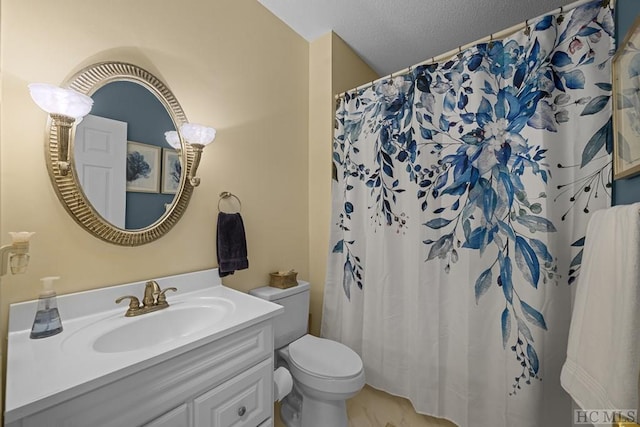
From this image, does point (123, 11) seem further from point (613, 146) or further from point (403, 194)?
point (613, 146)

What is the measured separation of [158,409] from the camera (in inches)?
30.6

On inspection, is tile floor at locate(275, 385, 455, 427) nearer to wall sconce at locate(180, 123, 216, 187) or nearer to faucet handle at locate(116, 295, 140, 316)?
faucet handle at locate(116, 295, 140, 316)

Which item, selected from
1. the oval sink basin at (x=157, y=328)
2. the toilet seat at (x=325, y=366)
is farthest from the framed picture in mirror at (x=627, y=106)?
the oval sink basin at (x=157, y=328)

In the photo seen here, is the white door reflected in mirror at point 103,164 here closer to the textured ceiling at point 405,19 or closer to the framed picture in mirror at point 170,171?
the framed picture in mirror at point 170,171

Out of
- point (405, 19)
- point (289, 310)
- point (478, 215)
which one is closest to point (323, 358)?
point (289, 310)

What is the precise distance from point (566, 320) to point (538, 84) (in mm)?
1107

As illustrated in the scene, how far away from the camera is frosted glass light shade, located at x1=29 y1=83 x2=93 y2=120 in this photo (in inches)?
35.0

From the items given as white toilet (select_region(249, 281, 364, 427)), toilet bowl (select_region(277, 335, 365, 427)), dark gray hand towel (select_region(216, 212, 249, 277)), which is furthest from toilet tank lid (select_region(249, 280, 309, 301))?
toilet bowl (select_region(277, 335, 365, 427))

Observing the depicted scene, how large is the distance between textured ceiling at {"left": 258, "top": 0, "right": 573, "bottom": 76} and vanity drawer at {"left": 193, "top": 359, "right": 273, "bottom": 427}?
2.12m

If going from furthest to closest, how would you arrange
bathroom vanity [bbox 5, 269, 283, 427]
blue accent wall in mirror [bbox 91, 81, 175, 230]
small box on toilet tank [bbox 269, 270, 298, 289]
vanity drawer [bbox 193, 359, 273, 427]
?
small box on toilet tank [bbox 269, 270, 298, 289] → blue accent wall in mirror [bbox 91, 81, 175, 230] → vanity drawer [bbox 193, 359, 273, 427] → bathroom vanity [bbox 5, 269, 283, 427]

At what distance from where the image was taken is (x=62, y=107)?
0.93 metres

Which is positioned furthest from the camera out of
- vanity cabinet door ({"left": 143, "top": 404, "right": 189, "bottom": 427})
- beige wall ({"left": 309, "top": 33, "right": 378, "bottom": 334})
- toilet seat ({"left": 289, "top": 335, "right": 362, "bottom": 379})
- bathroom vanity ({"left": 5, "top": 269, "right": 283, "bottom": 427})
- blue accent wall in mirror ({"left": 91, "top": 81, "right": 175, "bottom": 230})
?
beige wall ({"left": 309, "top": 33, "right": 378, "bottom": 334})

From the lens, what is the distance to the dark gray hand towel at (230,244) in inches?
56.5

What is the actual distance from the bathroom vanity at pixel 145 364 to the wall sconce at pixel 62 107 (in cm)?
53
